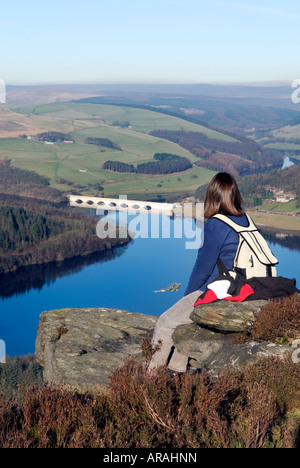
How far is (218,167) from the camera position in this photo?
186625mm

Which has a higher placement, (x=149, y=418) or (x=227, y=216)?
(x=227, y=216)

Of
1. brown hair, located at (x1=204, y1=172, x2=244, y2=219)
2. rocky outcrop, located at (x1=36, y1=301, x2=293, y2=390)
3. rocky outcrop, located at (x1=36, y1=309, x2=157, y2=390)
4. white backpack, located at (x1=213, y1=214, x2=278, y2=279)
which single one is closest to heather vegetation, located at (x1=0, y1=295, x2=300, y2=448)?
rocky outcrop, located at (x1=36, y1=301, x2=293, y2=390)

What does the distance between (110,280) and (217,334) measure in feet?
216

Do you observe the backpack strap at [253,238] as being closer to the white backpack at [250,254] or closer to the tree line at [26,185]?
the white backpack at [250,254]

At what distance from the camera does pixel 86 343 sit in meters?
8.27

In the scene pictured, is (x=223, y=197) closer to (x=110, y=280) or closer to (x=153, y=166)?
(x=110, y=280)

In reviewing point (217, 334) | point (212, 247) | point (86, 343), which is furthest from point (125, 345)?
point (212, 247)

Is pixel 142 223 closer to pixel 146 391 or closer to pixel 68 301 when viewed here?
pixel 68 301

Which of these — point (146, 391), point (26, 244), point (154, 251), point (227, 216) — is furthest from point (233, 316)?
point (26, 244)

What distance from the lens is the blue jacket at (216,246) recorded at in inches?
249

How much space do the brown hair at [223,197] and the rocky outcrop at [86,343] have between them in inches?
99.4

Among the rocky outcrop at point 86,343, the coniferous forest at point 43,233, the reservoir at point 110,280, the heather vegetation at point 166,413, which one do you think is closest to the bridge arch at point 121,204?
the coniferous forest at point 43,233

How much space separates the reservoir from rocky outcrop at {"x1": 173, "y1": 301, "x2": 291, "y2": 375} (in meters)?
49.0

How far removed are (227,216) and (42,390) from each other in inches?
115
